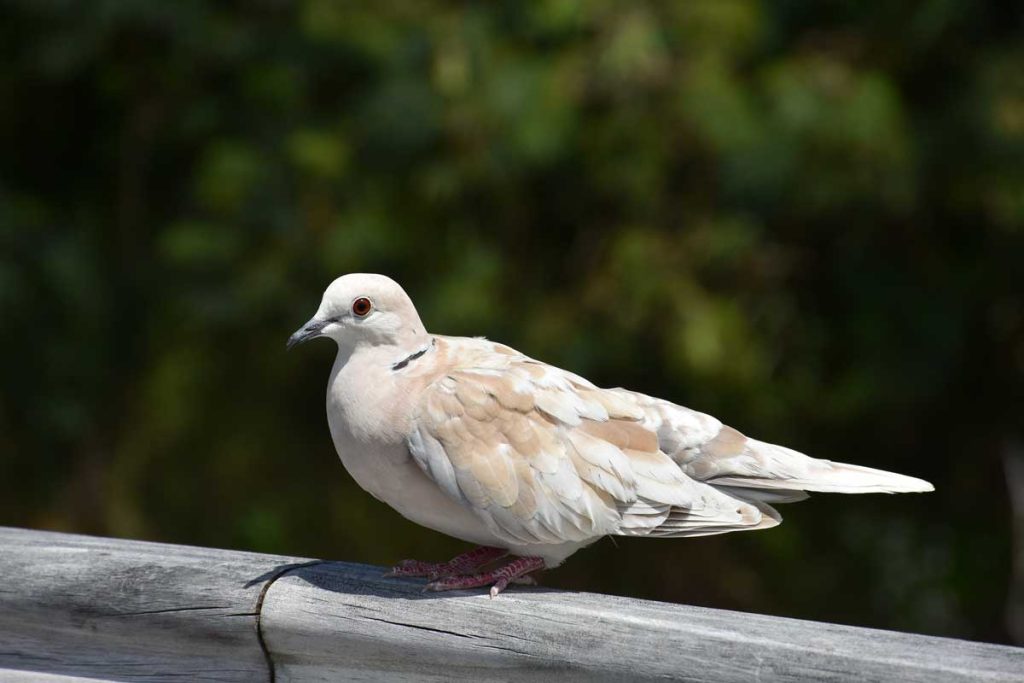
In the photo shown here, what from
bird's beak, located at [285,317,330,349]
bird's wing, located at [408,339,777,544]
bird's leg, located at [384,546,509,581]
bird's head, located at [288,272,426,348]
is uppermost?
bird's head, located at [288,272,426,348]

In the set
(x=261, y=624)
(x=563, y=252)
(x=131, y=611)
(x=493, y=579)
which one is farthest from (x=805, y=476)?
(x=563, y=252)

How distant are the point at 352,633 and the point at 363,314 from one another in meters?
0.45

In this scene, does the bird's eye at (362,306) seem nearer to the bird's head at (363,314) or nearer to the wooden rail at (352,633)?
the bird's head at (363,314)

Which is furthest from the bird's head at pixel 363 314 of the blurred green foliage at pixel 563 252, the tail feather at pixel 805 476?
the blurred green foliage at pixel 563 252

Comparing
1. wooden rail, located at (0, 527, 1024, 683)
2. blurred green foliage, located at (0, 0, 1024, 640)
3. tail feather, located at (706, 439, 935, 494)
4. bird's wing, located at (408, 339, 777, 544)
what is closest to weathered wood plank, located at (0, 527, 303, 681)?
wooden rail, located at (0, 527, 1024, 683)

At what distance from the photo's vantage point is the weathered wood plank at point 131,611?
5.87 ft

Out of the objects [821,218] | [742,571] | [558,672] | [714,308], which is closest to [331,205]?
[714,308]

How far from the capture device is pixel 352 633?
172 centimetres

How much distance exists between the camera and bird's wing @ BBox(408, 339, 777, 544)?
176 cm

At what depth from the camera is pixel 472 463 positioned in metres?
1.76

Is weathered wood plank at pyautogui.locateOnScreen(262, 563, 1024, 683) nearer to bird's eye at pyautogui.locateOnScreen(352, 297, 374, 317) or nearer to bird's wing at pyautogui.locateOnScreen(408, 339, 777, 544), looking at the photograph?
bird's wing at pyautogui.locateOnScreen(408, 339, 777, 544)

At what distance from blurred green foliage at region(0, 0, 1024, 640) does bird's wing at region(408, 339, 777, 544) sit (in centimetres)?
231

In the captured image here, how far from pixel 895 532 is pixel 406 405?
3.64 m

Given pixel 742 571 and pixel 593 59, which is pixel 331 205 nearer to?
pixel 593 59
